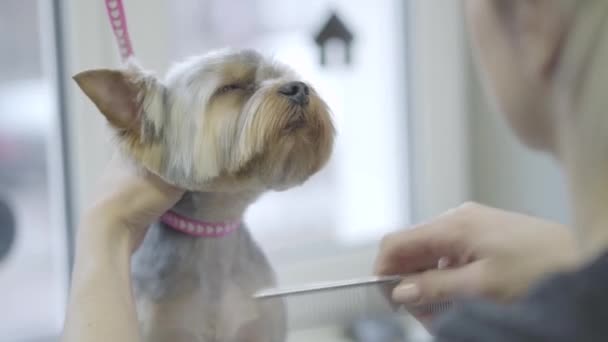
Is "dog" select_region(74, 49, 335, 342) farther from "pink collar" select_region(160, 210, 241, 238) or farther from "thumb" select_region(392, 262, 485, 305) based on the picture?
"thumb" select_region(392, 262, 485, 305)

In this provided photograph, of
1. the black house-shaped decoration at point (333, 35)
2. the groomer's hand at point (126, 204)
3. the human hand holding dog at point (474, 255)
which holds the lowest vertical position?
the human hand holding dog at point (474, 255)

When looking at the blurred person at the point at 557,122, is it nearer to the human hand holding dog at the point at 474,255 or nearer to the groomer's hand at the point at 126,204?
the human hand holding dog at the point at 474,255

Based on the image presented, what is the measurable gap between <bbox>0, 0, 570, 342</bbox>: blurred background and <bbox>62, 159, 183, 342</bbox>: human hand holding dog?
324 mm

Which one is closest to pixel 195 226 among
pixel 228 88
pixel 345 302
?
pixel 228 88

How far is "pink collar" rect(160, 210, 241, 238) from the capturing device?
1024mm

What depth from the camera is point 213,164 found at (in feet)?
3.18

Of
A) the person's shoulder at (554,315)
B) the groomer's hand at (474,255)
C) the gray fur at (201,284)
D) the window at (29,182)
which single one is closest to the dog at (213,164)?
the gray fur at (201,284)

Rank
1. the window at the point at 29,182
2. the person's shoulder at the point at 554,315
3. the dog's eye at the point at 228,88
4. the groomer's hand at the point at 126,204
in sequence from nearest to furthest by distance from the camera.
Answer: the person's shoulder at the point at 554,315 < the groomer's hand at the point at 126,204 < the dog's eye at the point at 228,88 < the window at the point at 29,182

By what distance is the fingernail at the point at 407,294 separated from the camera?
31.7 inches

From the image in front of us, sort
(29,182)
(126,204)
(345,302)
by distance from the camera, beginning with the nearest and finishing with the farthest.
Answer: (345,302) < (126,204) < (29,182)

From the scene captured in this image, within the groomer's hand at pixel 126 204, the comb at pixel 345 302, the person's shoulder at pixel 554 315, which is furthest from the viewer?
the groomer's hand at pixel 126 204

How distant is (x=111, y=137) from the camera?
97 cm

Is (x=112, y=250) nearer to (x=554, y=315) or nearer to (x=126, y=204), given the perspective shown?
(x=126, y=204)

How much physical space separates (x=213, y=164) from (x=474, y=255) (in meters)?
0.32
